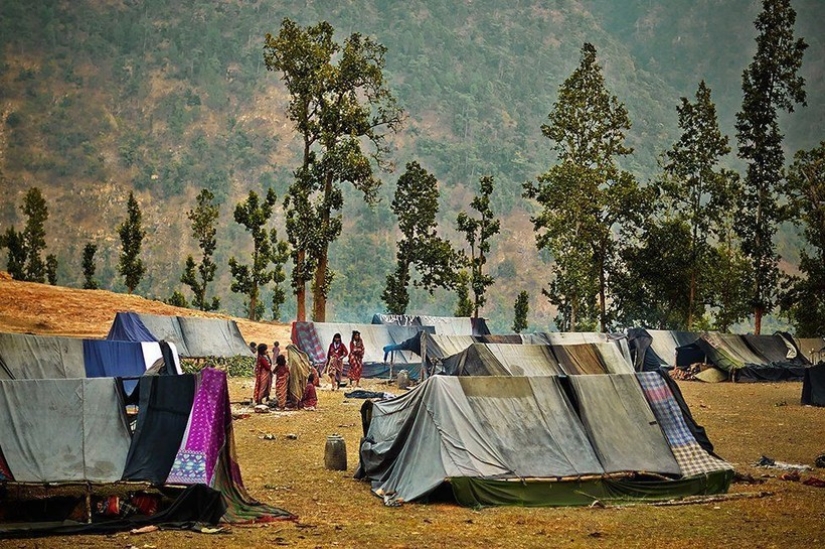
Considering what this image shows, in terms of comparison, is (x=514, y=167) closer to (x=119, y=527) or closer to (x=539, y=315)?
(x=539, y=315)

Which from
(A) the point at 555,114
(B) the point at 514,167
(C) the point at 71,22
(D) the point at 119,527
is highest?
(C) the point at 71,22

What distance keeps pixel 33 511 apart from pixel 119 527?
108 cm

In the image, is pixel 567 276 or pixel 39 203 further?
pixel 39 203

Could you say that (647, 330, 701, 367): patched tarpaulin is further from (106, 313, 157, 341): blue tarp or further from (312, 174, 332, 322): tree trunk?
(106, 313, 157, 341): blue tarp

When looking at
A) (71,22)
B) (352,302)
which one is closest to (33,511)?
(352,302)

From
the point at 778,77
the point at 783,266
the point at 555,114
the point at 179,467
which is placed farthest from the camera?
the point at 783,266

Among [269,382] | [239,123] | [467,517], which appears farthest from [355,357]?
[239,123]

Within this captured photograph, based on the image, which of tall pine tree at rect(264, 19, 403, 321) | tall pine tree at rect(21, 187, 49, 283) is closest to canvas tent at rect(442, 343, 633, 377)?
tall pine tree at rect(264, 19, 403, 321)

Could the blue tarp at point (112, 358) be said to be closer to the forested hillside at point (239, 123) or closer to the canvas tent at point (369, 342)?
the canvas tent at point (369, 342)

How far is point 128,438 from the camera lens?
1217 cm

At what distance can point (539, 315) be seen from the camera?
5207 inches

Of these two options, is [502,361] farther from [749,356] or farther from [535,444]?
[749,356]

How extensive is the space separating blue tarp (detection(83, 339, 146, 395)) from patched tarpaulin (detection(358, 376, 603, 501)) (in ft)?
44.0

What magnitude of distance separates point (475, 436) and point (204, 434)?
3779 millimetres
